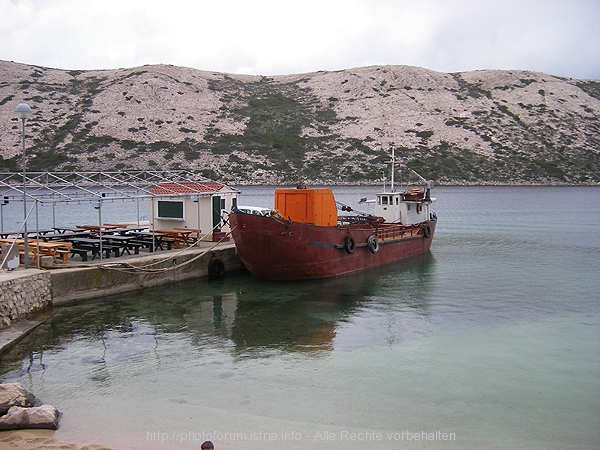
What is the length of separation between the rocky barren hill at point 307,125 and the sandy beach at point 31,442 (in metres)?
57.1

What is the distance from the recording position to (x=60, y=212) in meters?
48.1

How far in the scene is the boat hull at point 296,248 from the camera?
60.7 feet

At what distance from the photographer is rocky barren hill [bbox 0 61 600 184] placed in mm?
68312

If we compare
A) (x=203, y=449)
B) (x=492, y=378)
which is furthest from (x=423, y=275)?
(x=203, y=449)

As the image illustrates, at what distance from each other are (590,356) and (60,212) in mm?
45231

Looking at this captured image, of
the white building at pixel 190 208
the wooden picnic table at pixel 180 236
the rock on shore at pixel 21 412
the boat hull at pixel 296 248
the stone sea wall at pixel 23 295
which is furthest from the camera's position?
the white building at pixel 190 208

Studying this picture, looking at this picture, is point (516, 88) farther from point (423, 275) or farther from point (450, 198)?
point (423, 275)

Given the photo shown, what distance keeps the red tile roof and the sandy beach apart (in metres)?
13.6

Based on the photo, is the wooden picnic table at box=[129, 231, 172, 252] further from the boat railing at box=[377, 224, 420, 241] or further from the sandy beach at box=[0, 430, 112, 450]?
the sandy beach at box=[0, 430, 112, 450]

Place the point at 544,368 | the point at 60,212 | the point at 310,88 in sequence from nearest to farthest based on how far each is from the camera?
1. the point at 544,368
2. the point at 60,212
3. the point at 310,88

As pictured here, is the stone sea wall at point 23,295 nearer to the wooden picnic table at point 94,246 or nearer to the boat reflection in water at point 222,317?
the boat reflection in water at point 222,317

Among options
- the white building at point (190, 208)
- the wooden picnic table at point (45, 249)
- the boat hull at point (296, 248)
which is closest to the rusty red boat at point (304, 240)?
the boat hull at point (296, 248)

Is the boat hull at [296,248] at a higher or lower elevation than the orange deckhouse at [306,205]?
lower

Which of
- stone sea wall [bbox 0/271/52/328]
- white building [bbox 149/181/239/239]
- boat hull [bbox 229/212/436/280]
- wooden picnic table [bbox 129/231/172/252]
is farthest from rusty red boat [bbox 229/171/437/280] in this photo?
stone sea wall [bbox 0/271/52/328]
